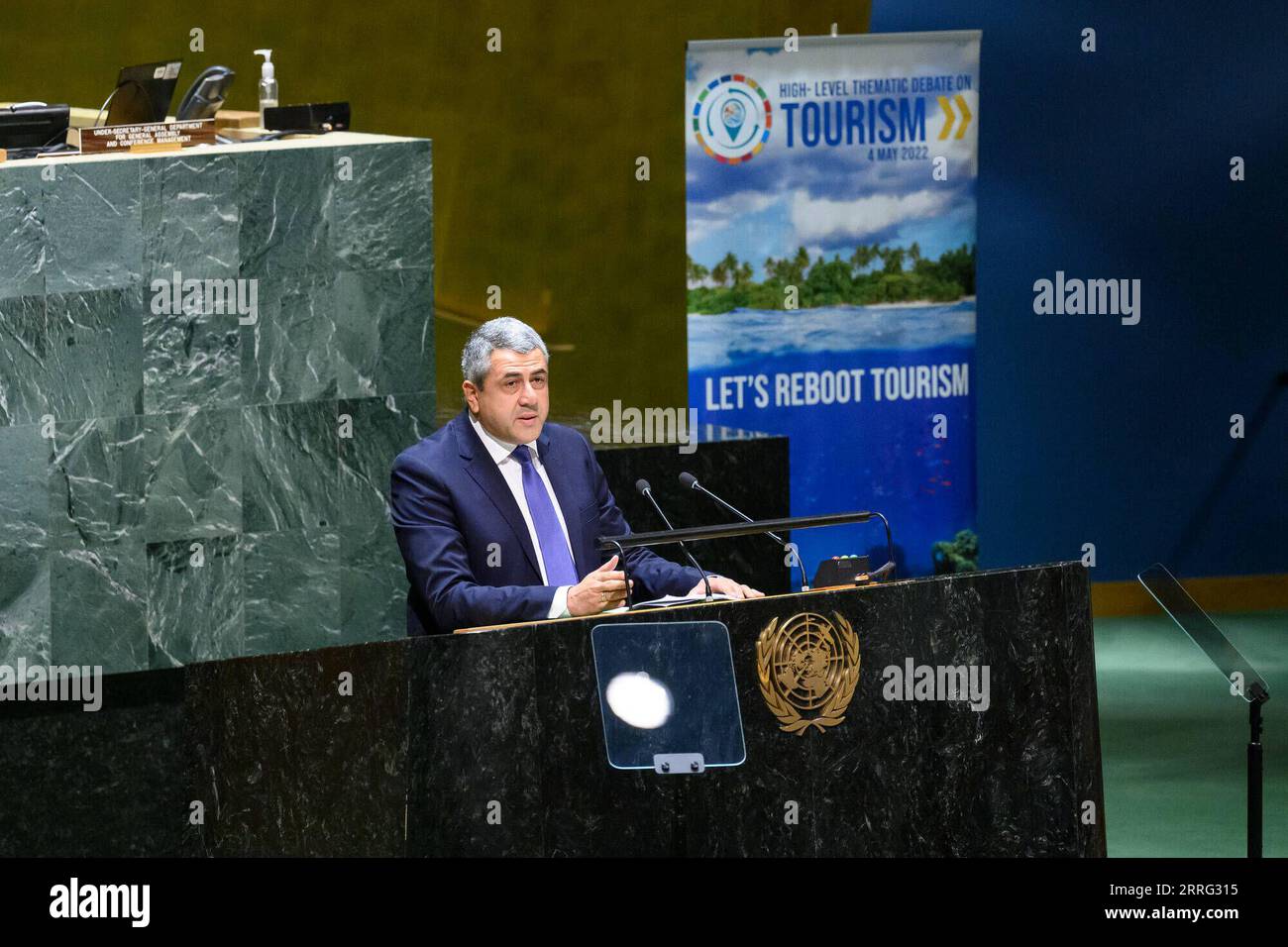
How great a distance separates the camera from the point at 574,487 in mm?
4934

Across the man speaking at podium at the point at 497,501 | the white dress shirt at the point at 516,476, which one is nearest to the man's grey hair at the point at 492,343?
the man speaking at podium at the point at 497,501

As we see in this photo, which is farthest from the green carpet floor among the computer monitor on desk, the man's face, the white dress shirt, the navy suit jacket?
the computer monitor on desk

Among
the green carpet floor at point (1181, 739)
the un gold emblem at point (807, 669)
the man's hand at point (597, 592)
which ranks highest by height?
the man's hand at point (597, 592)

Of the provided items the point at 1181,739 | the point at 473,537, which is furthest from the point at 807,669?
the point at 1181,739

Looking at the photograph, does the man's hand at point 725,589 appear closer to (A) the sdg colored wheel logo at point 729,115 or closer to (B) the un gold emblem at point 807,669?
(B) the un gold emblem at point 807,669

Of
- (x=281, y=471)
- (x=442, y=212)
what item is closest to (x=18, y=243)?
(x=281, y=471)

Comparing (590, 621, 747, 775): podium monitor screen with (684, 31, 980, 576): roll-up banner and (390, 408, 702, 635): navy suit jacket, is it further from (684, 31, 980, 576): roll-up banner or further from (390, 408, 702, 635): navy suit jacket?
(684, 31, 980, 576): roll-up banner

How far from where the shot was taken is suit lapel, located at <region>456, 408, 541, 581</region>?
4723mm

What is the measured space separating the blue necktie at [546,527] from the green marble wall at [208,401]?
0.82 m

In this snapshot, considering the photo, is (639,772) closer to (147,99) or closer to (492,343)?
(492,343)

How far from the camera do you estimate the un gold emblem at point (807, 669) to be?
12.6ft

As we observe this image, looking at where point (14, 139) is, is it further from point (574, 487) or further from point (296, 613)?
point (574, 487)

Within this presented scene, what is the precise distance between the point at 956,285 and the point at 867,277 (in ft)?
1.44

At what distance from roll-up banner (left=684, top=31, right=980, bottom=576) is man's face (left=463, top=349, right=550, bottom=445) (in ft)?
12.0
